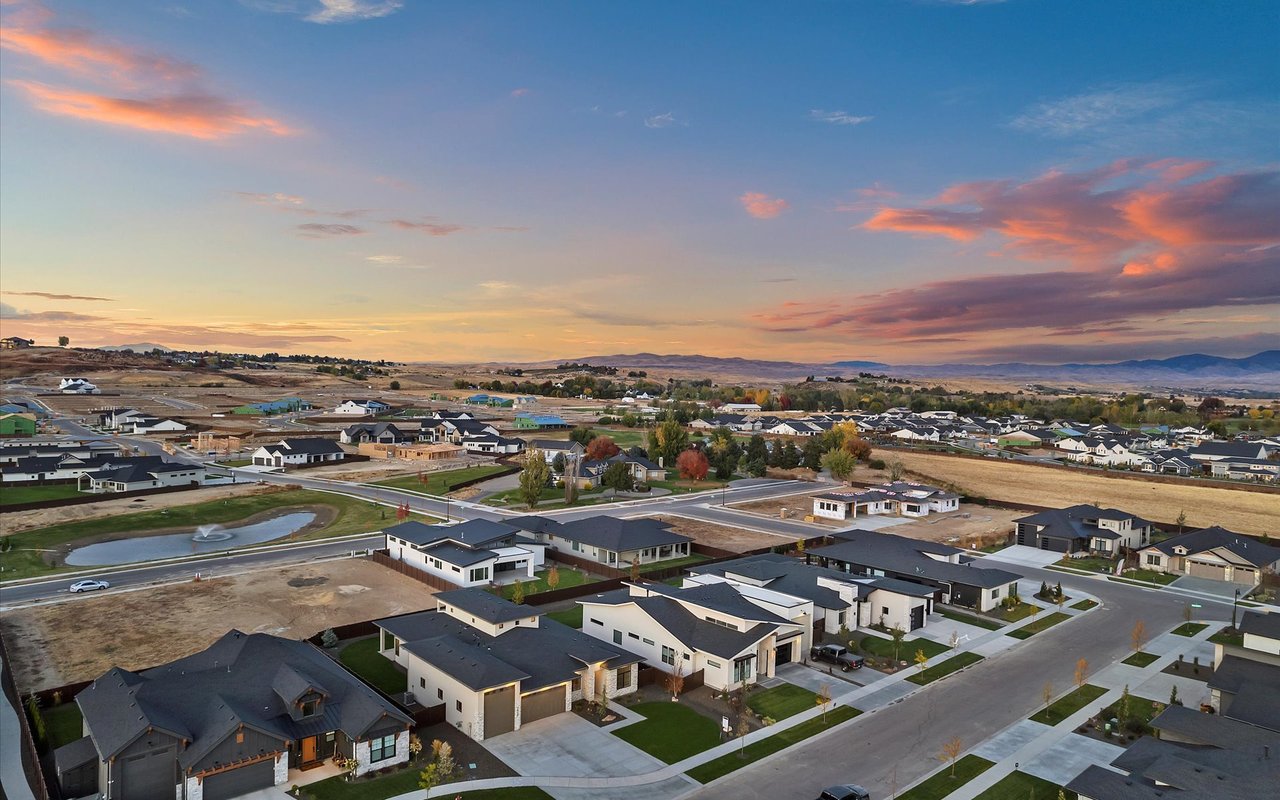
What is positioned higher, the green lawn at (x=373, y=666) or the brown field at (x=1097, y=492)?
the brown field at (x=1097, y=492)

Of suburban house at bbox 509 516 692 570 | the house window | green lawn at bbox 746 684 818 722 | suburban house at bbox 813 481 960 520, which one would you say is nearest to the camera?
the house window

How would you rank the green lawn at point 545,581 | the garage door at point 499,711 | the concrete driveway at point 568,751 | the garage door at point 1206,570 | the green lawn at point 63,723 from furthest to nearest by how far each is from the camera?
the garage door at point 1206,570
the green lawn at point 545,581
the garage door at point 499,711
the green lawn at point 63,723
the concrete driveway at point 568,751

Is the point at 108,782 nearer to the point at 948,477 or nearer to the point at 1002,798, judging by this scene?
the point at 1002,798

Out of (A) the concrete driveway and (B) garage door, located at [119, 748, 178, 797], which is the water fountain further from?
(A) the concrete driveway

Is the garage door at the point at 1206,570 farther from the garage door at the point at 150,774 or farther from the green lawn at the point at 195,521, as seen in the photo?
the garage door at the point at 150,774

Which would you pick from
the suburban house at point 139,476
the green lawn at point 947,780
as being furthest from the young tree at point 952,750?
the suburban house at point 139,476

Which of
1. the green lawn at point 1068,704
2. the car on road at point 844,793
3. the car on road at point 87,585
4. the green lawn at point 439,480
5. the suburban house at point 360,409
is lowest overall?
the green lawn at point 1068,704

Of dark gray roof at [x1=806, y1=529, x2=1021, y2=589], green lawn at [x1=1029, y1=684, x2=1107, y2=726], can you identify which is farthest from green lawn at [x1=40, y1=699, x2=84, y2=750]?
dark gray roof at [x1=806, y1=529, x2=1021, y2=589]
